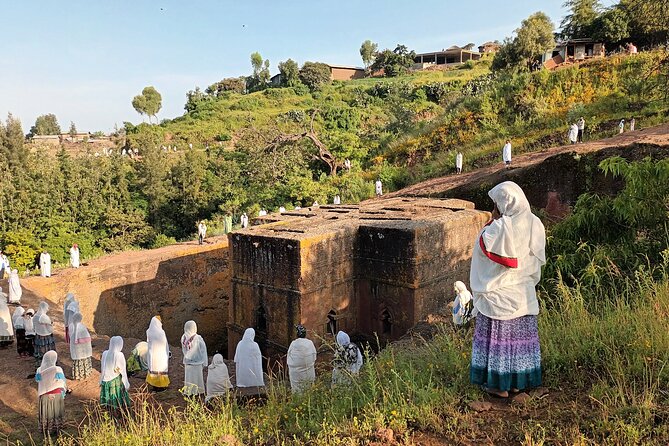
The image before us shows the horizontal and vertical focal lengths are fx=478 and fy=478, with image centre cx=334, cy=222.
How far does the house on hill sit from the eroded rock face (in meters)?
47.8

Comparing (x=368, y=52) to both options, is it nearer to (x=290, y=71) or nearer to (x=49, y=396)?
(x=290, y=71)

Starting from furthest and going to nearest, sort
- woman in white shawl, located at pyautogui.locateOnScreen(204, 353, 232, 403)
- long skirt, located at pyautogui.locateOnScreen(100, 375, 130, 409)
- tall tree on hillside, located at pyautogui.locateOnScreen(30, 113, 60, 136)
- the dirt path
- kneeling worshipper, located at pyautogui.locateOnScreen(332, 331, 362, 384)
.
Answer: tall tree on hillside, located at pyautogui.locateOnScreen(30, 113, 60, 136) → the dirt path → woman in white shawl, located at pyautogui.locateOnScreen(204, 353, 232, 403) → long skirt, located at pyautogui.locateOnScreen(100, 375, 130, 409) → kneeling worshipper, located at pyautogui.locateOnScreen(332, 331, 362, 384)

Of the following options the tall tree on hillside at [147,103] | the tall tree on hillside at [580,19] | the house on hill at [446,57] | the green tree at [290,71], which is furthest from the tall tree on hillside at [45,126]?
the tall tree on hillside at [580,19]

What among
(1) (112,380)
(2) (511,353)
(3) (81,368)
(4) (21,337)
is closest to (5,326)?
(4) (21,337)

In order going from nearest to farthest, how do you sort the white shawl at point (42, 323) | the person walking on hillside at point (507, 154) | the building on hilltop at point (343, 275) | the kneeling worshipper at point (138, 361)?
the white shawl at point (42, 323), the kneeling worshipper at point (138, 361), the building on hilltop at point (343, 275), the person walking on hillside at point (507, 154)

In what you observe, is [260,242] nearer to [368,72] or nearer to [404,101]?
[404,101]

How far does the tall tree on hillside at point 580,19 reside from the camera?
96.8ft

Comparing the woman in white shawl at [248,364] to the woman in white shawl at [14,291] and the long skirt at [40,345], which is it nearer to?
the long skirt at [40,345]

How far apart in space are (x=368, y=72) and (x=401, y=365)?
190ft

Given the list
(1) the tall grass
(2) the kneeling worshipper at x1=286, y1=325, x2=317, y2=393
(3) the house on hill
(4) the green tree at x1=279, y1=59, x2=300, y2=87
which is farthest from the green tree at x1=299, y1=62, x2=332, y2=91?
(1) the tall grass

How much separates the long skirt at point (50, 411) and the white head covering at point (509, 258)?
545 centimetres

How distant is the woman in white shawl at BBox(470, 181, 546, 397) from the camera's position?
340cm

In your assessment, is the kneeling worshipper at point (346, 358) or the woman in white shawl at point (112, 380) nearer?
the kneeling worshipper at point (346, 358)

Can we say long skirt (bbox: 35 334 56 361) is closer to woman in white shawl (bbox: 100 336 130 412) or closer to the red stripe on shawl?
woman in white shawl (bbox: 100 336 130 412)
